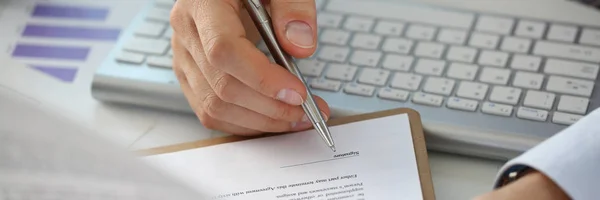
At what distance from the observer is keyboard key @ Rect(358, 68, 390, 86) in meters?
0.73

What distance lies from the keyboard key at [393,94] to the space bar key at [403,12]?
108mm

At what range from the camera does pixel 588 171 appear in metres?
0.57

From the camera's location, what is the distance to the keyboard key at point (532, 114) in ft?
2.20

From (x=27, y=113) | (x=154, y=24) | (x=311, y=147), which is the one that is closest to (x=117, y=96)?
(x=154, y=24)

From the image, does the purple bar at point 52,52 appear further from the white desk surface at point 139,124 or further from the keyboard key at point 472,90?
the keyboard key at point 472,90

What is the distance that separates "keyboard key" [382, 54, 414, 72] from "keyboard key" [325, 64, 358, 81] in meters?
0.03

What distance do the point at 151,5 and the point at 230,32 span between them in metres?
0.24

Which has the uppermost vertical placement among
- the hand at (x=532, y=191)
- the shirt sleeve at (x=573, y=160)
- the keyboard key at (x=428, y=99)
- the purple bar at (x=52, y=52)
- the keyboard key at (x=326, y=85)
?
the purple bar at (x=52, y=52)

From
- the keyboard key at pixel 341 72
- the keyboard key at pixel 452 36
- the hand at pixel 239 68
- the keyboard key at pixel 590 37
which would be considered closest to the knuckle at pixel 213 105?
the hand at pixel 239 68

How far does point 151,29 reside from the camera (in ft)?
2.69

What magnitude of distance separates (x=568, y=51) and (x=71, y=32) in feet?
1.54

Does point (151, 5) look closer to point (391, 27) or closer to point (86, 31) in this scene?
point (86, 31)

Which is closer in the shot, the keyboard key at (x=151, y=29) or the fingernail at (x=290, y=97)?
the fingernail at (x=290, y=97)

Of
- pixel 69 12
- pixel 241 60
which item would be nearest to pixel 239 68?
pixel 241 60
